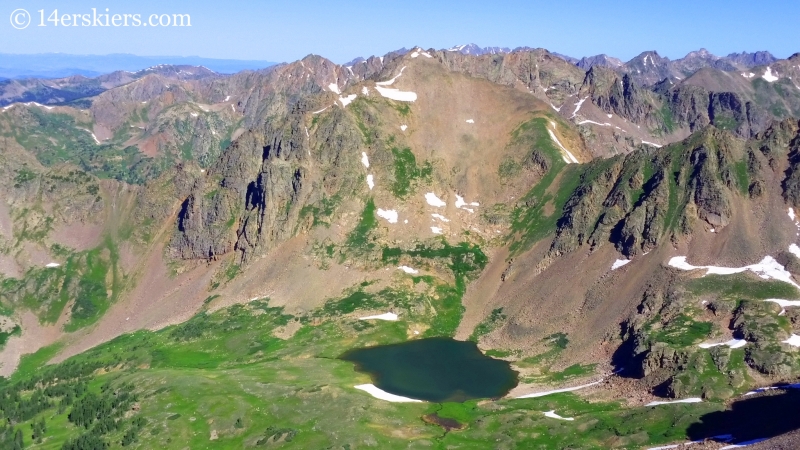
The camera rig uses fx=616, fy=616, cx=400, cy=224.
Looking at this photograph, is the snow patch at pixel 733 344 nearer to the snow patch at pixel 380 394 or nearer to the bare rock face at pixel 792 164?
the bare rock face at pixel 792 164

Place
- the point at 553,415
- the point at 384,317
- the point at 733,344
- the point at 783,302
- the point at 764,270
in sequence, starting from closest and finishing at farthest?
the point at 553,415 → the point at 733,344 → the point at 783,302 → the point at 764,270 → the point at 384,317

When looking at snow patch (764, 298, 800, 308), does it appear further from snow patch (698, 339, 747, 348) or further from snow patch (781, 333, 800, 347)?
snow patch (698, 339, 747, 348)

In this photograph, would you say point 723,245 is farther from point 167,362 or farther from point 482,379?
point 167,362

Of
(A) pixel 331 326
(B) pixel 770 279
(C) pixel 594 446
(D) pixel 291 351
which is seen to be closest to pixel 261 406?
(D) pixel 291 351

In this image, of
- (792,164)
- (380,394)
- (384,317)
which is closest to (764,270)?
(792,164)

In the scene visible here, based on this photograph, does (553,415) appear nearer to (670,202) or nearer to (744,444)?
(744,444)

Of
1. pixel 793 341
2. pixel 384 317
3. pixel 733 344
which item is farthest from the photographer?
pixel 384 317
